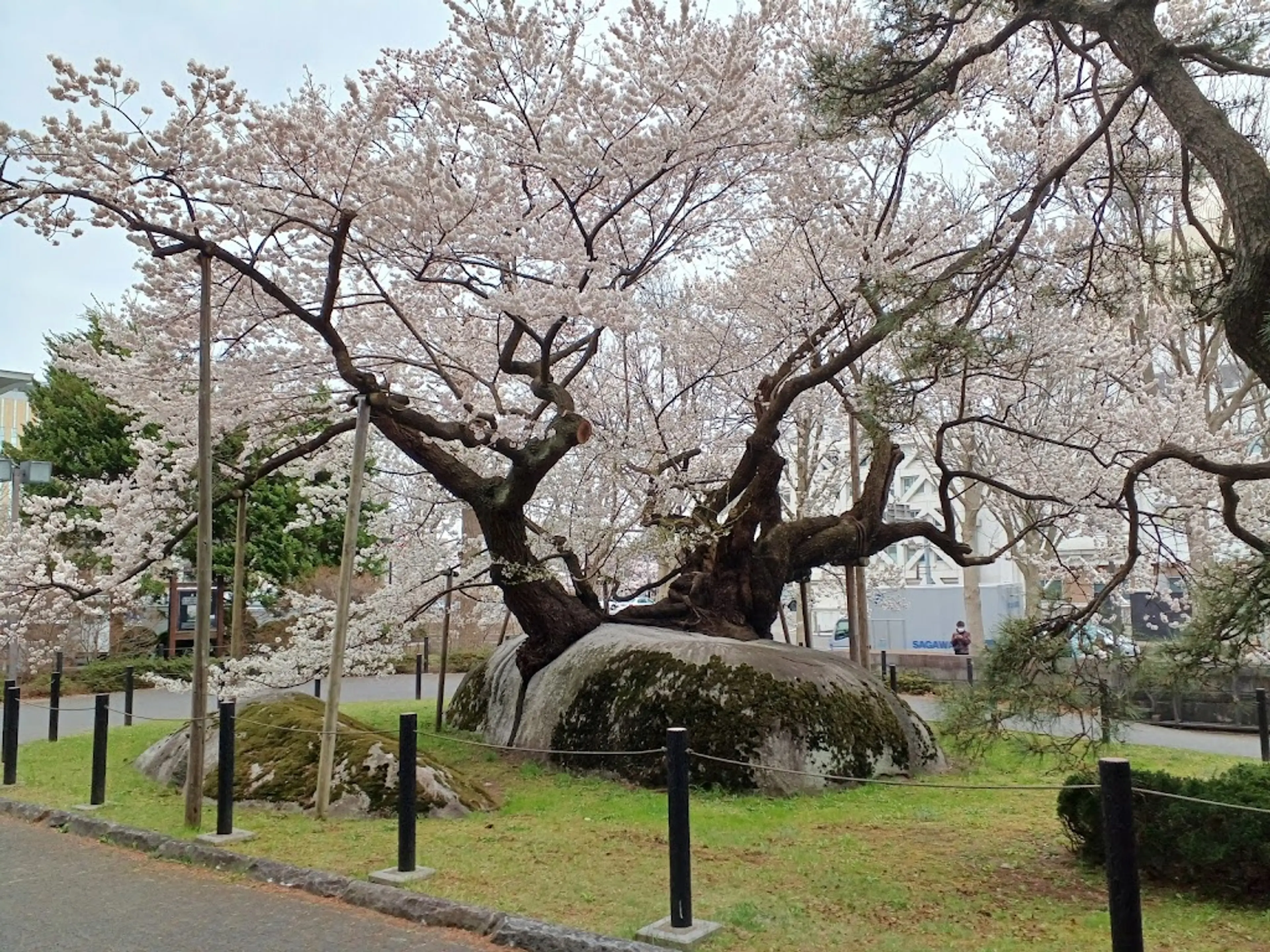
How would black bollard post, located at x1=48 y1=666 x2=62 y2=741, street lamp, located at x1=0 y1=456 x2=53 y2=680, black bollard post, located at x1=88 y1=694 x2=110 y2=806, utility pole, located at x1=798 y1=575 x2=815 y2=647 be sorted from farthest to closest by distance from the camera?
1. street lamp, located at x1=0 y1=456 x2=53 y2=680
2. utility pole, located at x1=798 y1=575 x2=815 y2=647
3. black bollard post, located at x1=48 y1=666 x2=62 y2=741
4. black bollard post, located at x1=88 y1=694 x2=110 y2=806

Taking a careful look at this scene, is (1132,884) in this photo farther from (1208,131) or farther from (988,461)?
(988,461)

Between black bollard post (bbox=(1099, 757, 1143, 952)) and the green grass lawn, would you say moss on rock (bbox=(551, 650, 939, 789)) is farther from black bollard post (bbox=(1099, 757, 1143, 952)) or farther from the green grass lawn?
black bollard post (bbox=(1099, 757, 1143, 952))

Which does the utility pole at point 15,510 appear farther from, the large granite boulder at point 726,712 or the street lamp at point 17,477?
the large granite boulder at point 726,712

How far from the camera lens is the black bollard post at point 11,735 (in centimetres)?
936

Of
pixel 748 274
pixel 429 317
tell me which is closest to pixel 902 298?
pixel 429 317

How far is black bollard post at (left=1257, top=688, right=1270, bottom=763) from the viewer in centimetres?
1114

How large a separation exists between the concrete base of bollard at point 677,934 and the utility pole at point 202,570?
4.19 m

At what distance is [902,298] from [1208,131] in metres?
2.42

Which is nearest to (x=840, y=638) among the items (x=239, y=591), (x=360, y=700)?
(x=360, y=700)

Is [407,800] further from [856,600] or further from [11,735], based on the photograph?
[856,600]

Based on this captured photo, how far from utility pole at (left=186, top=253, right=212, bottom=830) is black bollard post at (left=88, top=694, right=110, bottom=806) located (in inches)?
42.4

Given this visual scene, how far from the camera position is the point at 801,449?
796 inches

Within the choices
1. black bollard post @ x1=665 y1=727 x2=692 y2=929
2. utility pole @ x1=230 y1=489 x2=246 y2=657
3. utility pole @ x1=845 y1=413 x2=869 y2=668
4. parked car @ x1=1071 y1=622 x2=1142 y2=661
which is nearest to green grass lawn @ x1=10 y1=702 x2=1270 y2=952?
black bollard post @ x1=665 y1=727 x2=692 y2=929

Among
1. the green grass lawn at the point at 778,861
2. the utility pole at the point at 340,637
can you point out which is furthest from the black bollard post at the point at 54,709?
the utility pole at the point at 340,637
